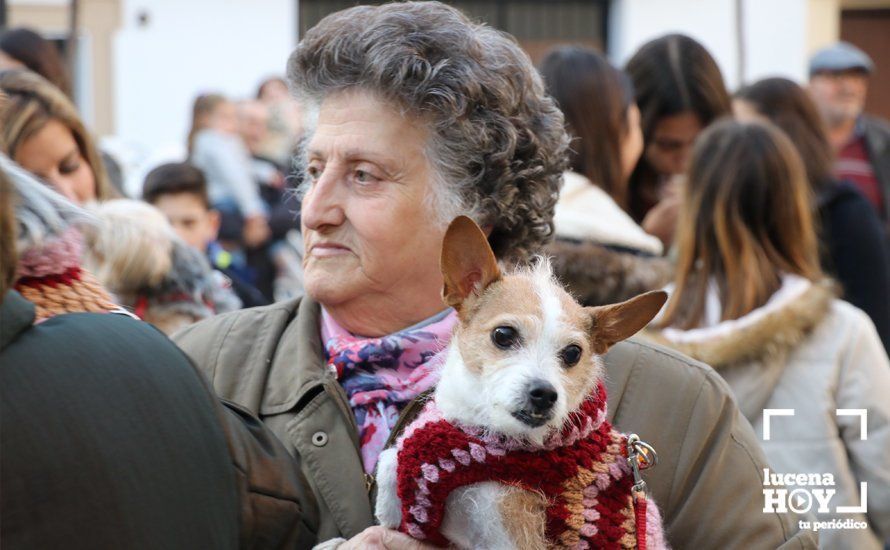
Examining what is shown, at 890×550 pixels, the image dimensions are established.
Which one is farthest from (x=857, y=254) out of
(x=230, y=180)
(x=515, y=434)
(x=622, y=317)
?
(x=230, y=180)

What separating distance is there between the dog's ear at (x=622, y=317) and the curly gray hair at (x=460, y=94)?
627 millimetres

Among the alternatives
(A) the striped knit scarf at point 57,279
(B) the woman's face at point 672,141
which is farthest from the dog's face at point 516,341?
(B) the woman's face at point 672,141

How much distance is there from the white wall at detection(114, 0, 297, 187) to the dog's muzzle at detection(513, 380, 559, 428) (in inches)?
455

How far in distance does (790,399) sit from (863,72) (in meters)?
4.82

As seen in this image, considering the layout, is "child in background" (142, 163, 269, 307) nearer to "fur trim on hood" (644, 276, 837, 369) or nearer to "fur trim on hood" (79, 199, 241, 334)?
"fur trim on hood" (79, 199, 241, 334)

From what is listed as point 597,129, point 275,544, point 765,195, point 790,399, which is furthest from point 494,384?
point 597,129

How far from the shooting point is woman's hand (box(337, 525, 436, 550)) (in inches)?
84.1

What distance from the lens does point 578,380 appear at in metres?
2.10

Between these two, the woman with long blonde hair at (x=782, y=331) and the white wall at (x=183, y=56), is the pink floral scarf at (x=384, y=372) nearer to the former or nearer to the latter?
the woman with long blonde hair at (x=782, y=331)

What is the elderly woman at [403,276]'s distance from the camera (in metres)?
2.49

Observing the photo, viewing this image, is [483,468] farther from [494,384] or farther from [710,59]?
[710,59]

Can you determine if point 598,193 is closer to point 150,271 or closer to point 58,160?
point 150,271

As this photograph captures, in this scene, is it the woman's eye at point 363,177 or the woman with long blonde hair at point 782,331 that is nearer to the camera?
the woman's eye at point 363,177

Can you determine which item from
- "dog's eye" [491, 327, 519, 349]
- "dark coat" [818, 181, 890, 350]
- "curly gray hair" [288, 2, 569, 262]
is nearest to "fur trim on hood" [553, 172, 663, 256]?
"dark coat" [818, 181, 890, 350]
